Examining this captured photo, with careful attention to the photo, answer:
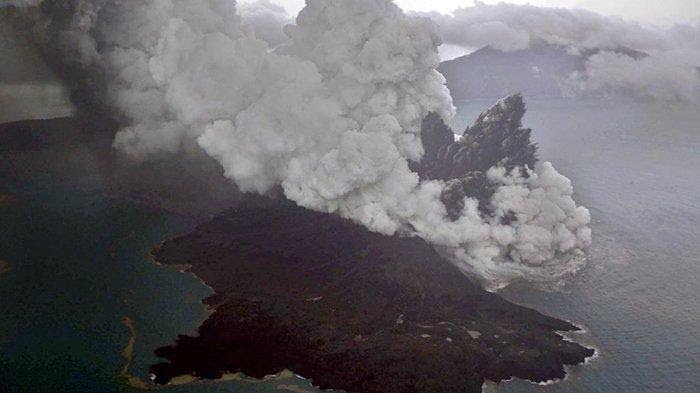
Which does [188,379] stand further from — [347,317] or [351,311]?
[351,311]

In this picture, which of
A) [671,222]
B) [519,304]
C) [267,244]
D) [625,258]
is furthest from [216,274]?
[671,222]

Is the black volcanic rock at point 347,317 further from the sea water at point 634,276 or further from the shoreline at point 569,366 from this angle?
the sea water at point 634,276

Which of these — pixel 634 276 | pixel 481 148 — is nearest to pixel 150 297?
pixel 481 148

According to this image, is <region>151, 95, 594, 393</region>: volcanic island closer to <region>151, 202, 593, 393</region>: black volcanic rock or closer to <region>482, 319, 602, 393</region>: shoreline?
<region>151, 202, 593, 393</region>: black volcanic rock

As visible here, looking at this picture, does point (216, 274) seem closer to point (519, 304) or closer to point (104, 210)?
point (104, 210)

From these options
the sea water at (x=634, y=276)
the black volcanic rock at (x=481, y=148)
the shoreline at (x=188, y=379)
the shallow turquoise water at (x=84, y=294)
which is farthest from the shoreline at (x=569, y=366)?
the black volcanic rock at (x=481, y=148)

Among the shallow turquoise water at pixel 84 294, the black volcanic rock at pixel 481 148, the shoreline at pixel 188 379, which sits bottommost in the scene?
the shallow turquoise water at pixel 84 294
